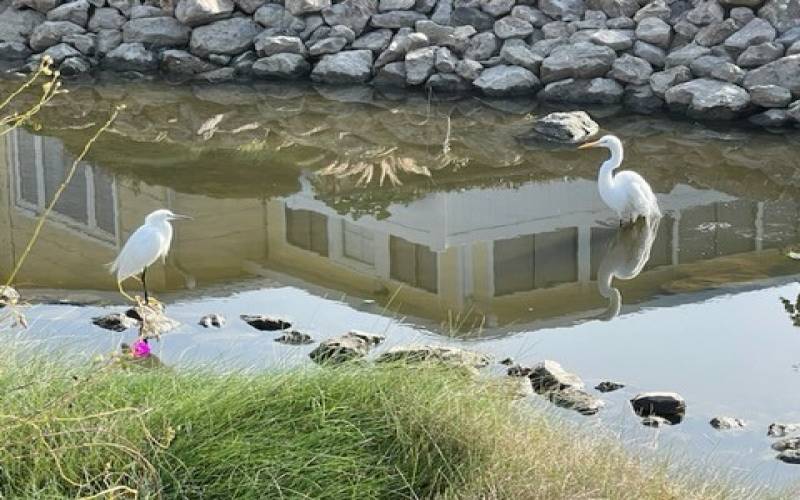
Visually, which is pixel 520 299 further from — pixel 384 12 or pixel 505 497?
pixel 384 12

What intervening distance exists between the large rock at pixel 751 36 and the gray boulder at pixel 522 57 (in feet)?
5.51

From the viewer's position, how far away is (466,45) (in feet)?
45.8

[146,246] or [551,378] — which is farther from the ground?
[146,246]

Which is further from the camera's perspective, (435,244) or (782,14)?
(782,14)

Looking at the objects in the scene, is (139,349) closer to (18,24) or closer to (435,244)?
(435,244)

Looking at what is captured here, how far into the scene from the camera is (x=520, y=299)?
27.9 ft

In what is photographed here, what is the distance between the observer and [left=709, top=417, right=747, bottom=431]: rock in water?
6.47 meters

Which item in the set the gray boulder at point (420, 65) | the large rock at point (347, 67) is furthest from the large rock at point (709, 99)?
the large rock at point (347, 67)

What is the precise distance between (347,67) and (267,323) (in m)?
6.67

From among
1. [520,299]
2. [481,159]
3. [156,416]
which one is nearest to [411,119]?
[481,159]

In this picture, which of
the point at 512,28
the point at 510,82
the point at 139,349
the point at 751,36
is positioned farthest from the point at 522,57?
the point at 139,349

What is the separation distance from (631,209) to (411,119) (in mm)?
3835

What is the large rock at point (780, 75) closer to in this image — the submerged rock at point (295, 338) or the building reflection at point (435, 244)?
the building reflection at point (435, 244)

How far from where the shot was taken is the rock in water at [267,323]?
25.7 feet
